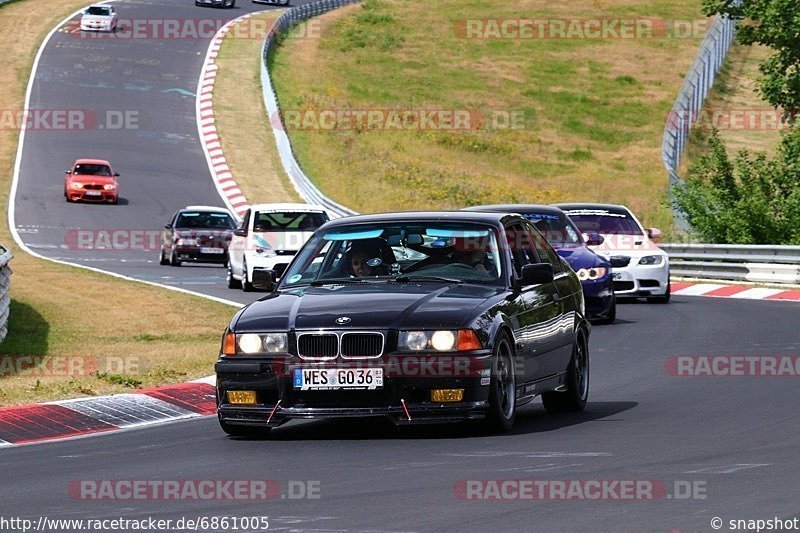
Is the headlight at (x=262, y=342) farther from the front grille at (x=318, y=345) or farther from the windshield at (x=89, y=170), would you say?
the windshield at (x=89, y=170)

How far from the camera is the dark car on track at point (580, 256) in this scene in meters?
20.2

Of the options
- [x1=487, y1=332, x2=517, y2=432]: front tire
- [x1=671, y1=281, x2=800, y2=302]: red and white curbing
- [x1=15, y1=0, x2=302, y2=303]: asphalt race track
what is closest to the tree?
[x1=671, y1=281, x2=800, y2=302]: red and white curbing

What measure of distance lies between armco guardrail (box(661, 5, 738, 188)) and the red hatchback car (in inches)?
650

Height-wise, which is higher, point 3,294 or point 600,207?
point 3,294

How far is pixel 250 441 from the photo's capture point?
1030cm

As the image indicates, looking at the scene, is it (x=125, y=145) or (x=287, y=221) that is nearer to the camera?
(x=287, y=221)

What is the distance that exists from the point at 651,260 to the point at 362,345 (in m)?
15.4

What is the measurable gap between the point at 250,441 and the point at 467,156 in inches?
1940

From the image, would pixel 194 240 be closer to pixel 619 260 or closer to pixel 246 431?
pixel 619 260

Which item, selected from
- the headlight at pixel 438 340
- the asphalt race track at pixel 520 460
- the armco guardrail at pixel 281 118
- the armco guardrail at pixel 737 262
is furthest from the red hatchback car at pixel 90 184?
the headlight at pixel 438 340

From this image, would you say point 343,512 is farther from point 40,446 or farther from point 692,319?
point 692,319

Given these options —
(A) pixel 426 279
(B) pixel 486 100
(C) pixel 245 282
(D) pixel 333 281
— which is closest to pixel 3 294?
(D) pixel 333 281

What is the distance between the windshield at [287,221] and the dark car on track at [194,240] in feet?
17.7

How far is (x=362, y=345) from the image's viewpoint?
9734 millimetres
